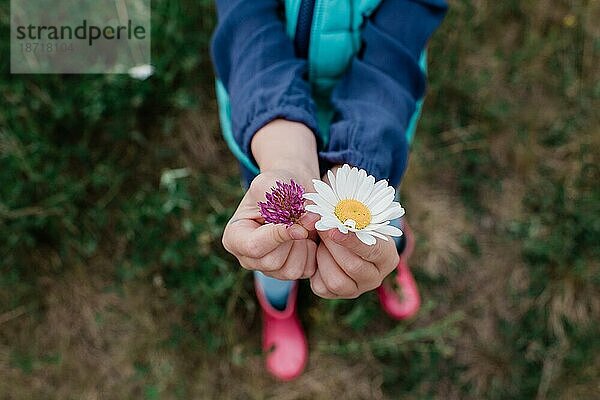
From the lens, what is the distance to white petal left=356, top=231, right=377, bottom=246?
0.68 metres

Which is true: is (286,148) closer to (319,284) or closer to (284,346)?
(319,284)

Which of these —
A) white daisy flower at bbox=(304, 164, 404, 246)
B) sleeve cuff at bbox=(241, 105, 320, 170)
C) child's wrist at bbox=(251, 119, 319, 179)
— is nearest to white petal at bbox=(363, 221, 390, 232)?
white daisy flower at bbox=(304, 164, 404, 246)

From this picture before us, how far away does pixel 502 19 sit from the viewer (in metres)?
2.09

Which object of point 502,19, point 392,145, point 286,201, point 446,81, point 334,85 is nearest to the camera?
point 286,201

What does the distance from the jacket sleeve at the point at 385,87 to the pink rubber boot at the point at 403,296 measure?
0.59 metres

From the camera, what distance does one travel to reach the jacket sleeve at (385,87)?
1.04 m

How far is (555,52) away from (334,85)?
112cm

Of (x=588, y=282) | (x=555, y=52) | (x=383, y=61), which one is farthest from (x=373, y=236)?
(x=555, y=52)

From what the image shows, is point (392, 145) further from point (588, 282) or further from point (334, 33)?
point (588, 282)

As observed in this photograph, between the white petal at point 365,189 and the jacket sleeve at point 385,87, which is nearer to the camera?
the white petal at point 365,189

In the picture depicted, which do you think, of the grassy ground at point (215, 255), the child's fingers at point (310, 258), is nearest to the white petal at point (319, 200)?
the child's fingers at point (310, 258)

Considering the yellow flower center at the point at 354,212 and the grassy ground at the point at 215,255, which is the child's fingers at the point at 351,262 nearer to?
the yellow flower center at the point at 354,212

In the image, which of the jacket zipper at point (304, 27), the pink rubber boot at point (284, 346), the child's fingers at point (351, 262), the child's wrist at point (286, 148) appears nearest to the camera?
the child's fingers at point (351, 262)

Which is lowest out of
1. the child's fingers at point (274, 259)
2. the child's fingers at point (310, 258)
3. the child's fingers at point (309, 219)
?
the child's fingers at point (310, 258)
